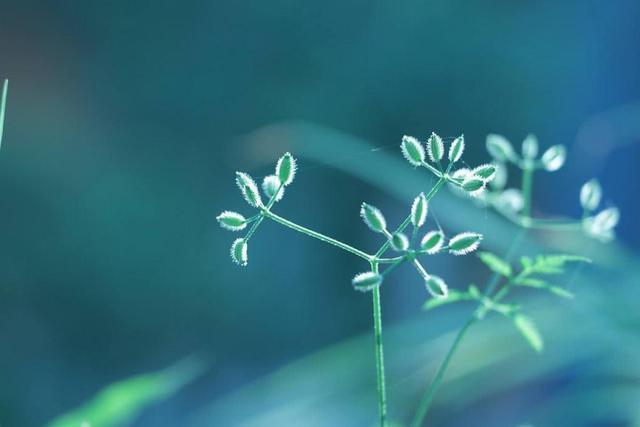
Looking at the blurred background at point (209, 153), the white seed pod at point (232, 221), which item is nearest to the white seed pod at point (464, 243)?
the white seed pod at point (232, 221)

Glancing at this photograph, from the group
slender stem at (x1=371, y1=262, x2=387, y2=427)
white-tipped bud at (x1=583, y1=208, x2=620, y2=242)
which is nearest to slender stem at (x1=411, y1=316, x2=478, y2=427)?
slender stem at (x1=371, y1=262, x2=387, y2=427)

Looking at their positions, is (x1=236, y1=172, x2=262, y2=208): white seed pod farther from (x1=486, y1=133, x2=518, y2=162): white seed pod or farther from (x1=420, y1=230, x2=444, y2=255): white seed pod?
(x1=486, y1=133, x2=518, y2=162): white seed pod

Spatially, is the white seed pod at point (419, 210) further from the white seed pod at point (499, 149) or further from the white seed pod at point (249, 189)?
the white seed pod at point (499, 149)

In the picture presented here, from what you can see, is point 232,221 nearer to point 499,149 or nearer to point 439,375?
point 439,375

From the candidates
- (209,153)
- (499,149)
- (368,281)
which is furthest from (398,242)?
(209,153)

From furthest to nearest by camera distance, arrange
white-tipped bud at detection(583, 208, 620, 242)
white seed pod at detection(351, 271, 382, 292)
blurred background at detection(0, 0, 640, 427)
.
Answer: blurred background at detection(0, 0, 640, 427)
white-tipped bud at detection(583, 208, 620, 242)
white seed pod at detection(351, 271, 382, 292)

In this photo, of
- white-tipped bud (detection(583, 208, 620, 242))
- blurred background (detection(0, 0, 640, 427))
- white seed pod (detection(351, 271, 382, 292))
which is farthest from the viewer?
blurred background (detection(0, 0, 640, 427))

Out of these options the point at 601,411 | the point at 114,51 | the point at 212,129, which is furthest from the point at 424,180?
the point at 114,51
